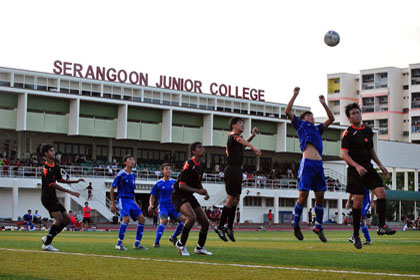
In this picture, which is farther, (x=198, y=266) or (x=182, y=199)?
(x=182, y=199)

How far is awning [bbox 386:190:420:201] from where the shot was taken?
75.4m

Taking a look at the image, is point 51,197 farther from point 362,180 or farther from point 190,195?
point 362,180

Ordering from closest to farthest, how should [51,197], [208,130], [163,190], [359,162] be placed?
1. [359,162]
2. [51,197]
3. [163,190]
4. [208,130]

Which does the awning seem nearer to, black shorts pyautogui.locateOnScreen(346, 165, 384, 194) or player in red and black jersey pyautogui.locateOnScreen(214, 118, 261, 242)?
player in red and black jersey pyautogui.locateOnScreen(214, 118, 261, 242)

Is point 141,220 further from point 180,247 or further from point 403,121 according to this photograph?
point 403,121

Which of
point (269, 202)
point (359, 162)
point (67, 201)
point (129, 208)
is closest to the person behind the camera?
point (359, 162)

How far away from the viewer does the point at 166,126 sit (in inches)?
2694

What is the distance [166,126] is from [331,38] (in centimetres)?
4075

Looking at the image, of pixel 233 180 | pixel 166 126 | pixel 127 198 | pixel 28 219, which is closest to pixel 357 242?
pixel 233 180

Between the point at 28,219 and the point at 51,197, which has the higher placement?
the point at 51,197

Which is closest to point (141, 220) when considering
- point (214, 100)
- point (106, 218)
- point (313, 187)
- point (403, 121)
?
point (313, 187)

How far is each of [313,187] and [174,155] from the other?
5773cm

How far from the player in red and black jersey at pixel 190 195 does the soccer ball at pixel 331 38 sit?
50.6 feet

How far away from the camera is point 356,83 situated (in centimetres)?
12325
